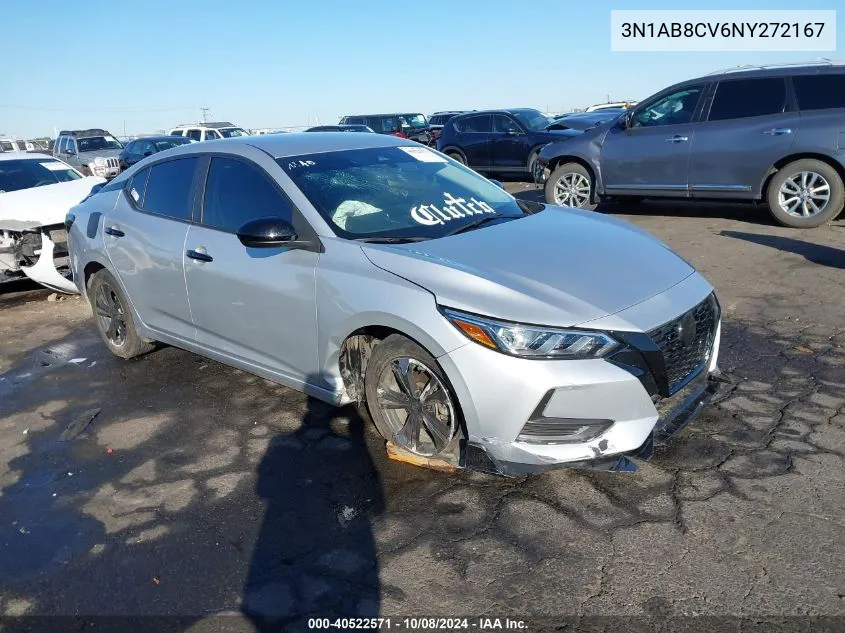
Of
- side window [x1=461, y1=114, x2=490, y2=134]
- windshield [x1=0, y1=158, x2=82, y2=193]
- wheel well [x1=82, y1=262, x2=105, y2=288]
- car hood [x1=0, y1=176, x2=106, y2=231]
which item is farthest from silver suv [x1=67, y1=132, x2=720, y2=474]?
side window [x1=461, y1=114, x2=490, y2=134]

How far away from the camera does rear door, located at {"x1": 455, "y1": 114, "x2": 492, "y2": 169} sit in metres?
15.6

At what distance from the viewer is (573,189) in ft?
33.7

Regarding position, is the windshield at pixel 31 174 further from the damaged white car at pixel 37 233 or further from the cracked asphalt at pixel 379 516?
the cracked asphalt at pixel 379 516

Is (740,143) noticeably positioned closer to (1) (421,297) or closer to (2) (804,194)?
(2) (804,194)

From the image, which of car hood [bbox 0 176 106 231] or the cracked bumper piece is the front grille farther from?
car hood [bbox 0 176 106 231]

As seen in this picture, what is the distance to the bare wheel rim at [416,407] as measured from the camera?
10.8 feet

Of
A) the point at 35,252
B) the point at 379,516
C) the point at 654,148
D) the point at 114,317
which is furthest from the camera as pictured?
the point at 654,148

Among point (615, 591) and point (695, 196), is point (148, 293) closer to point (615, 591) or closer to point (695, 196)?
point (615, 591)

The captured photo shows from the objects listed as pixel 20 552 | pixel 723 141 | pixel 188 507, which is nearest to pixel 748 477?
pixel 188 507

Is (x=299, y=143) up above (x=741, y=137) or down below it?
below

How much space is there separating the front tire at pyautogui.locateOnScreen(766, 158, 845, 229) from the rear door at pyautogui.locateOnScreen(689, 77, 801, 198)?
0.69 feet

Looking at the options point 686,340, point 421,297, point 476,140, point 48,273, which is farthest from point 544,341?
point 476,140

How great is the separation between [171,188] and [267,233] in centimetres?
153

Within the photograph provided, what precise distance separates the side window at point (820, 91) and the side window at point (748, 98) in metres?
0.18
